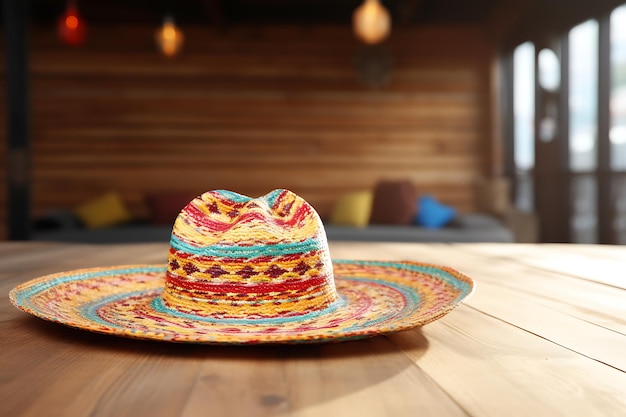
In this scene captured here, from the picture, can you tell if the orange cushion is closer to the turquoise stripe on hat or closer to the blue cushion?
the blue cushion

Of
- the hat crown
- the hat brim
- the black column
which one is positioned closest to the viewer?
the hat brim

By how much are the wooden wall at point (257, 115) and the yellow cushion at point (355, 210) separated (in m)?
0.81

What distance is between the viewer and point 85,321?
2.29 ft

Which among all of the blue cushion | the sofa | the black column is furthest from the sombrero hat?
the blue cushion

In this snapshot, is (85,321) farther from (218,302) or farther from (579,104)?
(579,104)

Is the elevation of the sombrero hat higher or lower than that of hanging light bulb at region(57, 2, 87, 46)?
lower

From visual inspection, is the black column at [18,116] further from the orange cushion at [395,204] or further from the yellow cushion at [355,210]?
the orange cushion at [395,204]

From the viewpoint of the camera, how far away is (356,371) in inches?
22.3

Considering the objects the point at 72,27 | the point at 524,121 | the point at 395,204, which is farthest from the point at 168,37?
the point at 524,121

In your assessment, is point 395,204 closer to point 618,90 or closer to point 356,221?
point 356,221

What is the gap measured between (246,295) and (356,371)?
0.22 meters

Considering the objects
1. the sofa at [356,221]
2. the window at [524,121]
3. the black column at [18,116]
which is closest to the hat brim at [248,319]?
the black column at [18,116]

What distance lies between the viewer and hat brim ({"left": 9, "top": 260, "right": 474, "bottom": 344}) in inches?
24.7

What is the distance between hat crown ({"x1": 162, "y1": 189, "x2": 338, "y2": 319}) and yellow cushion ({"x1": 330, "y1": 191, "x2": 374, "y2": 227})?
17.8ft
